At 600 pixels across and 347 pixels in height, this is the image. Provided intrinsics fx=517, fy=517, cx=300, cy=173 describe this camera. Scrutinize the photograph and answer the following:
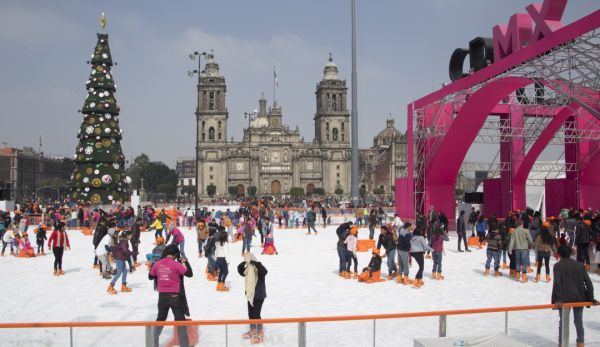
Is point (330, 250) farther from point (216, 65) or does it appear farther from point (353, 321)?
point (216, 65)

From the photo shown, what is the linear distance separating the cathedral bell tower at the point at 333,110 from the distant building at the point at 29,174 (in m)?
44.1

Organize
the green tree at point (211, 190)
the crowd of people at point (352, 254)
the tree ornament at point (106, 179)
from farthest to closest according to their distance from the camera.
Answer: the green tree at point (211, 190) → the tree ornament at point (106, 179) → the crowd of people at point (352, 254)

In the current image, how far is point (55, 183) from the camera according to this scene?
3681 inches

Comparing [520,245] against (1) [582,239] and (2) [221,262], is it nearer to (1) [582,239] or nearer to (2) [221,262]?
(1) [582,239]

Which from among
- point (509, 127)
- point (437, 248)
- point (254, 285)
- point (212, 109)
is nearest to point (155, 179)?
point (212, 109)

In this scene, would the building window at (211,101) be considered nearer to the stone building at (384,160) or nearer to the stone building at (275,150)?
the stone building at (275,150)

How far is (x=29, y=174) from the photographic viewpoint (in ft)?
305

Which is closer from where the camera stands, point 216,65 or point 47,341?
point 47,341

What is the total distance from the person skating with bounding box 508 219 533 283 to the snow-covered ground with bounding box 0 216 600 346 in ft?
1.30

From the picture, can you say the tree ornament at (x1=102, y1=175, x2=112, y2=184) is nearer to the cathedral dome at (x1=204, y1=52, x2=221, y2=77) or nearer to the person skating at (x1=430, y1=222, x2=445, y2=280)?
the person skating at (x1=430, y1=222, x2=445, y2=280)

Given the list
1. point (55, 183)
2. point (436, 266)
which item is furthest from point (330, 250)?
point (55, 183)

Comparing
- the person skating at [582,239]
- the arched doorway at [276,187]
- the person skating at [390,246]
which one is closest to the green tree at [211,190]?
the arched doorway at [276,187]

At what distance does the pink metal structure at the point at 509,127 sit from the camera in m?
17.6

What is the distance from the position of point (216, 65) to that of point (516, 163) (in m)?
69.2
